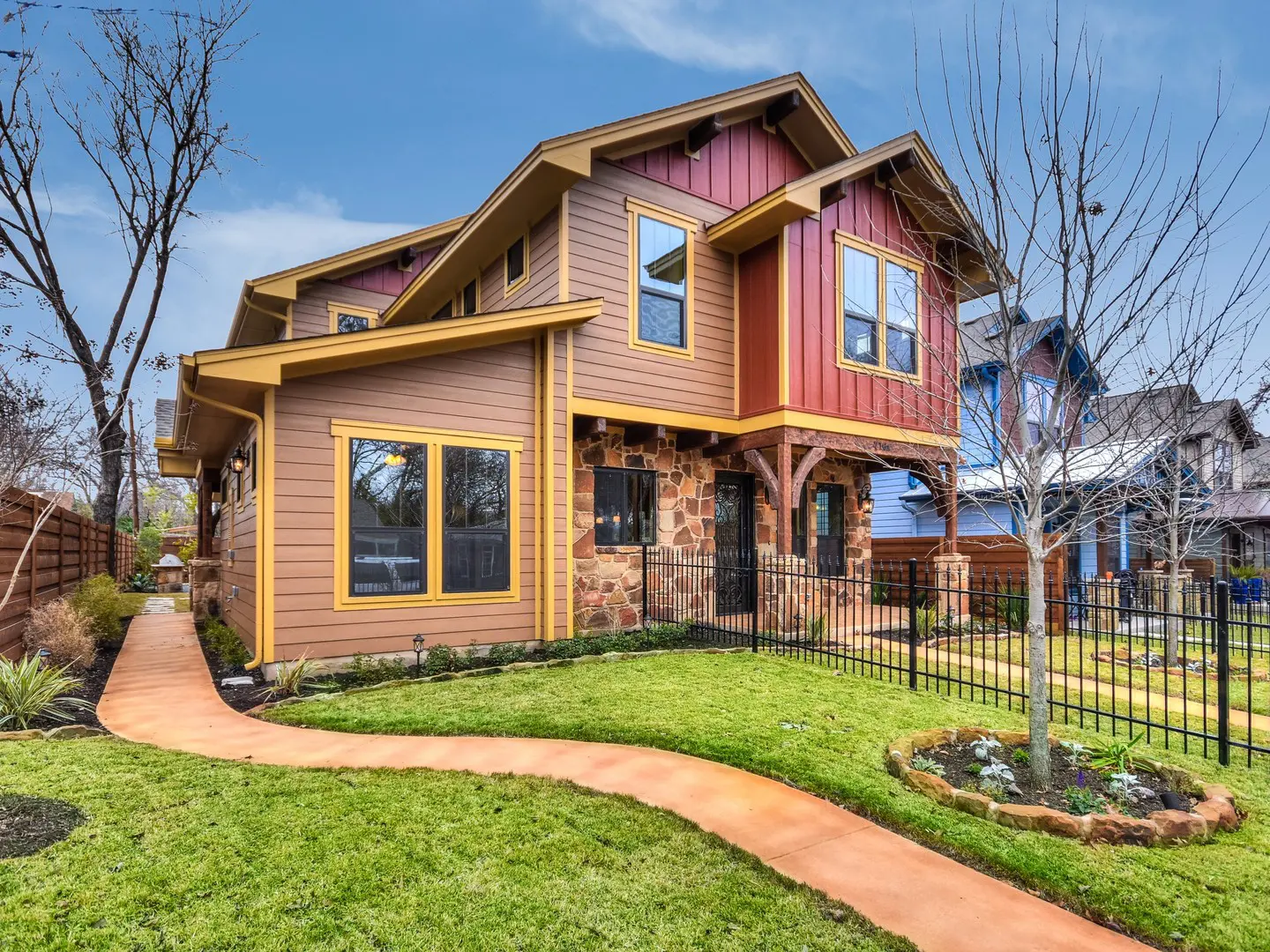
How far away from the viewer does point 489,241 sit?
1015 cm

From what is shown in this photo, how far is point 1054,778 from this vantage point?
4188 millimetres

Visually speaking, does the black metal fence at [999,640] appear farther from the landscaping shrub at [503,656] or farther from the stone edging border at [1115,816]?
the landscaping shrub at [503,656]

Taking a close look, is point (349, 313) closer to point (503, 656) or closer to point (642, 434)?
point (642, 434)

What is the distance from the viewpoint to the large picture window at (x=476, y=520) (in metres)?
7.85

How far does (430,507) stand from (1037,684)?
5958 mm

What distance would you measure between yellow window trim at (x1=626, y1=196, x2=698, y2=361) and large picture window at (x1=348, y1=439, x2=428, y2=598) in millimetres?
3356

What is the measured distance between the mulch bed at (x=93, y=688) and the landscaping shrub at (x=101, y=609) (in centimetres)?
20

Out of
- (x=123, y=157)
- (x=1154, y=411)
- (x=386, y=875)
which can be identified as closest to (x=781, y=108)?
(x=1154, y=411)

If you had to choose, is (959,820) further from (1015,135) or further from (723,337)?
(723,337)

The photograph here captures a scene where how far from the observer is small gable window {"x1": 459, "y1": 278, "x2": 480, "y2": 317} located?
37.4 feet

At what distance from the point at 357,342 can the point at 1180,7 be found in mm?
10350

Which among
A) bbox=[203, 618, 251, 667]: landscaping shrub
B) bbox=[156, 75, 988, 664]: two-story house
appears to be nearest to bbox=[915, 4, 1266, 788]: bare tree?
bbox=[156, 75, 988, 664]: two-story house

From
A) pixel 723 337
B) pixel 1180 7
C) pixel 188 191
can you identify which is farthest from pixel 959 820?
pixel 188 191

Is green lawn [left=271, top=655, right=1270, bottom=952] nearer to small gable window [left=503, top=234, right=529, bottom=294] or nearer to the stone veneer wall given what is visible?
the stone veneer wall
